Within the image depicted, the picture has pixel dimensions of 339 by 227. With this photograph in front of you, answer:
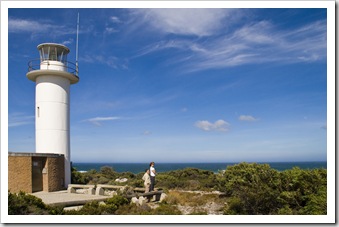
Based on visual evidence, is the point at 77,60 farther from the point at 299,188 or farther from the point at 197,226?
the point at 299,188

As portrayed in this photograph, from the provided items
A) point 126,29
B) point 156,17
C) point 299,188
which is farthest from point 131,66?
point 299,188

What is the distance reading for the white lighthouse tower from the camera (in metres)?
8.50

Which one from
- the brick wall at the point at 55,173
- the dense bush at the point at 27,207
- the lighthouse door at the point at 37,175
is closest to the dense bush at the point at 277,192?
the dense bush at the point at 27,207

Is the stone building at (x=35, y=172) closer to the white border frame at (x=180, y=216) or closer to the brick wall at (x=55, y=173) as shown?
the brick wall at (x=55, y=173)

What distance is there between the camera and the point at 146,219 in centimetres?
545

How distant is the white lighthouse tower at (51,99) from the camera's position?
850 centimetres

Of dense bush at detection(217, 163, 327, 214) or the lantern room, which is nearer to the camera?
dense bush at detection(217, 163, 327, 214)

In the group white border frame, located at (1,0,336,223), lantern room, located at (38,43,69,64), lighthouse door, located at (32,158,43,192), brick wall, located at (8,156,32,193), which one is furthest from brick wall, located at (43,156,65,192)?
lantern room, located at (38,43,69,64)

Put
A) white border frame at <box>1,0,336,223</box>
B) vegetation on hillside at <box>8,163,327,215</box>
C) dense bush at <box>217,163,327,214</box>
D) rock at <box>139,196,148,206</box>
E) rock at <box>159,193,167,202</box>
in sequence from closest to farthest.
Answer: white border frame at <box>1,0,336,223</box> < vegetation on hillside at <box>8,163,327,215</box> < dense bush at <box>217,163,327,214</box> < rock at <box>139,196,148,206</box> < rock at <box>159,193,167,202</box>

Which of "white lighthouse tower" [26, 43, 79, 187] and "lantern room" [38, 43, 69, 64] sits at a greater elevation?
"lantern room" [38, 43, 69, 64]

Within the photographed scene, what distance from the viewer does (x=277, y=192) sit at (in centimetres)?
632

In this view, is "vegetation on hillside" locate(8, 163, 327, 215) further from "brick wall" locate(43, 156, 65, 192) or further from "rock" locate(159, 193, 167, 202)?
"brick wall" locate(43, 156, 65, 192)

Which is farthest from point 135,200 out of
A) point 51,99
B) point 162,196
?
point 51,99

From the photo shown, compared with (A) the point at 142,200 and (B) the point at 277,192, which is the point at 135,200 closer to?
(A) the point at 142,200
